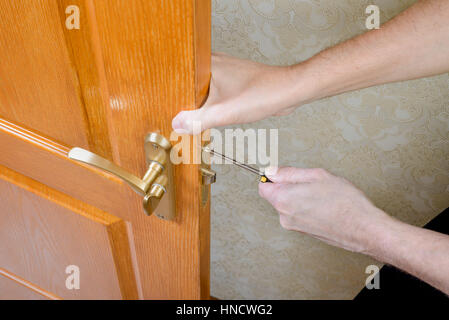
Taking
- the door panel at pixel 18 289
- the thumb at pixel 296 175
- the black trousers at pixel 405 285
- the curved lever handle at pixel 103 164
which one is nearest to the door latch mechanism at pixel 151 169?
the curved lever handle at pixel 103 164

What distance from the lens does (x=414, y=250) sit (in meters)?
0.56

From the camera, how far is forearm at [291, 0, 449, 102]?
19.5 inches

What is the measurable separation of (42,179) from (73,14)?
1.09 feet

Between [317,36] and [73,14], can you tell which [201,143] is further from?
[317,36]

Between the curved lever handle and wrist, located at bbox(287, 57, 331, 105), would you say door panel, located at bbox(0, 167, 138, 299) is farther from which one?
wrist, located at bbox(287, 57, 331, 105)

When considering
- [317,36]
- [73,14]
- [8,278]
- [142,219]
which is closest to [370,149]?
[317,36]

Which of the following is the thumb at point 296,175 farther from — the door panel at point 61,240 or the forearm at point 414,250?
the door panel at point 61,240

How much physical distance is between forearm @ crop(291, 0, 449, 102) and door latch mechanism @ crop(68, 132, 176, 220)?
0.64 ft

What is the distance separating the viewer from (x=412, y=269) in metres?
0.56

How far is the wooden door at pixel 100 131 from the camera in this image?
400 millimetres

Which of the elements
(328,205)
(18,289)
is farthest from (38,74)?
(18,289)

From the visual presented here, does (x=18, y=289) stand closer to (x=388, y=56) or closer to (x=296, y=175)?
(x=296, y=175)

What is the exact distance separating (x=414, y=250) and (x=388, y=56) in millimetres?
278

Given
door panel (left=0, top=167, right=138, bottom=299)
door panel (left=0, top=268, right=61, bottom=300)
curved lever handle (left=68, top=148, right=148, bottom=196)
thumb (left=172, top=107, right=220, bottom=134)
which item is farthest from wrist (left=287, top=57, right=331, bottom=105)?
door panel (left=0, top=268, right=61, bottom=300)
